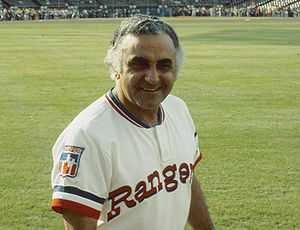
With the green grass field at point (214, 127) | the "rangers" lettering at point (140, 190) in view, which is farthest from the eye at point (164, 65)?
the green grass field at point (214, 127)

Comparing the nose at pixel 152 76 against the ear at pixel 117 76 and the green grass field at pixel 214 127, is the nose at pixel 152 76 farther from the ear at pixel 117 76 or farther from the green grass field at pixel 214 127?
the green grass field at pixel 214 127

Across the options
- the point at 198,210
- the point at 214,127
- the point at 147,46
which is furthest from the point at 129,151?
the point at 214,127

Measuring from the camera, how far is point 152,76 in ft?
10.4

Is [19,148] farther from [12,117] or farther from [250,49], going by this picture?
[250,49]

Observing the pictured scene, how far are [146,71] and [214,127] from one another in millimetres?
8303

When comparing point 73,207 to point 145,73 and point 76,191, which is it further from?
point 145,73

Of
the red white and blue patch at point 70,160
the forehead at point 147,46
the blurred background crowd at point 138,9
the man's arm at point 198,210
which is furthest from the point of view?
the blurred background crowd at point 138,9

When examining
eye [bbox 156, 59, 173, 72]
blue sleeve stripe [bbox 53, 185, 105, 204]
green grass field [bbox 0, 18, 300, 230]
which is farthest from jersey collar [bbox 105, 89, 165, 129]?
green grass field [bbox 0, 18, 300, 230]

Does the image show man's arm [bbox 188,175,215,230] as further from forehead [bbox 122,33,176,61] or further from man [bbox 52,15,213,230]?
forehead [bbox 122,33,176,61]

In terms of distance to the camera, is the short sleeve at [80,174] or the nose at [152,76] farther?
the nose at [152,76]

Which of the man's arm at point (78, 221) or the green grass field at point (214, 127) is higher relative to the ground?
the man's arm at point (78, 221)

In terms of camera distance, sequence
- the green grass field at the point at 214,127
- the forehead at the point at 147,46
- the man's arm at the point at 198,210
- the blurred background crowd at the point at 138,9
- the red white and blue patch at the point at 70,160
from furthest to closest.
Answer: the blurred background crowd at the point at 138,9 → the green grass field at the point at 214,127 → the man's arm at the point at 198,210 → the forehead at the point at 147,46 → the red white and blue patch at the point at 70,160

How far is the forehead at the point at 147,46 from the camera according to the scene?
3123 mm

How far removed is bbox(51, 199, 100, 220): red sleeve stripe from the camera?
3.05 meters
